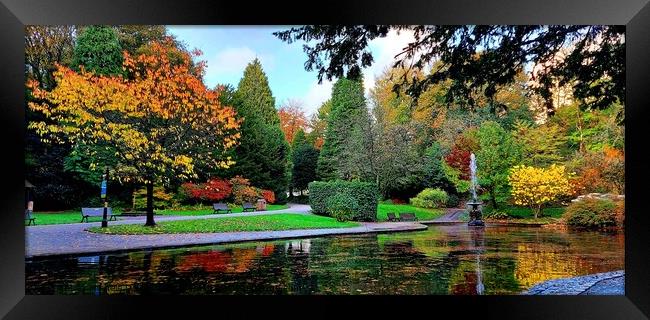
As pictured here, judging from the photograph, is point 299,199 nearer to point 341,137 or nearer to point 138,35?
point 341,137

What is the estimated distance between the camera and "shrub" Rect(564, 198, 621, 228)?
22.0 feet

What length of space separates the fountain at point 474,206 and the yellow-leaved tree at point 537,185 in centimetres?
49

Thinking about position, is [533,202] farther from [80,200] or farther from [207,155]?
[80,200]

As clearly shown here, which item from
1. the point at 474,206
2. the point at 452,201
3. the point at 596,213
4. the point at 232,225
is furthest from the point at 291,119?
the point at 596,213

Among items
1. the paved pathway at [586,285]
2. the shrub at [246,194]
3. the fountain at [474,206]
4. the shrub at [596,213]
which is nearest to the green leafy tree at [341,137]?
the shrub at [246,194]

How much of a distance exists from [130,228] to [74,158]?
1202 millimetres

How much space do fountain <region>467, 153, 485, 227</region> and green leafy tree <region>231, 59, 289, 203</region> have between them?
2639 mm

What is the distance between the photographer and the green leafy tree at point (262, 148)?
283 inches

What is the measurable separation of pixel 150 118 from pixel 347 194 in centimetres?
302

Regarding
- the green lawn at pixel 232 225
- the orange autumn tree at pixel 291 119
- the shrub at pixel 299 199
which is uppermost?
the orange autumn tree at pixel 291 119

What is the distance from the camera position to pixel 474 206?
23.6ft

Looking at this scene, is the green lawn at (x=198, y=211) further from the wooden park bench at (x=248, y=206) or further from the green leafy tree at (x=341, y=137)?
the green leafy tree at (x=341, y=137)
